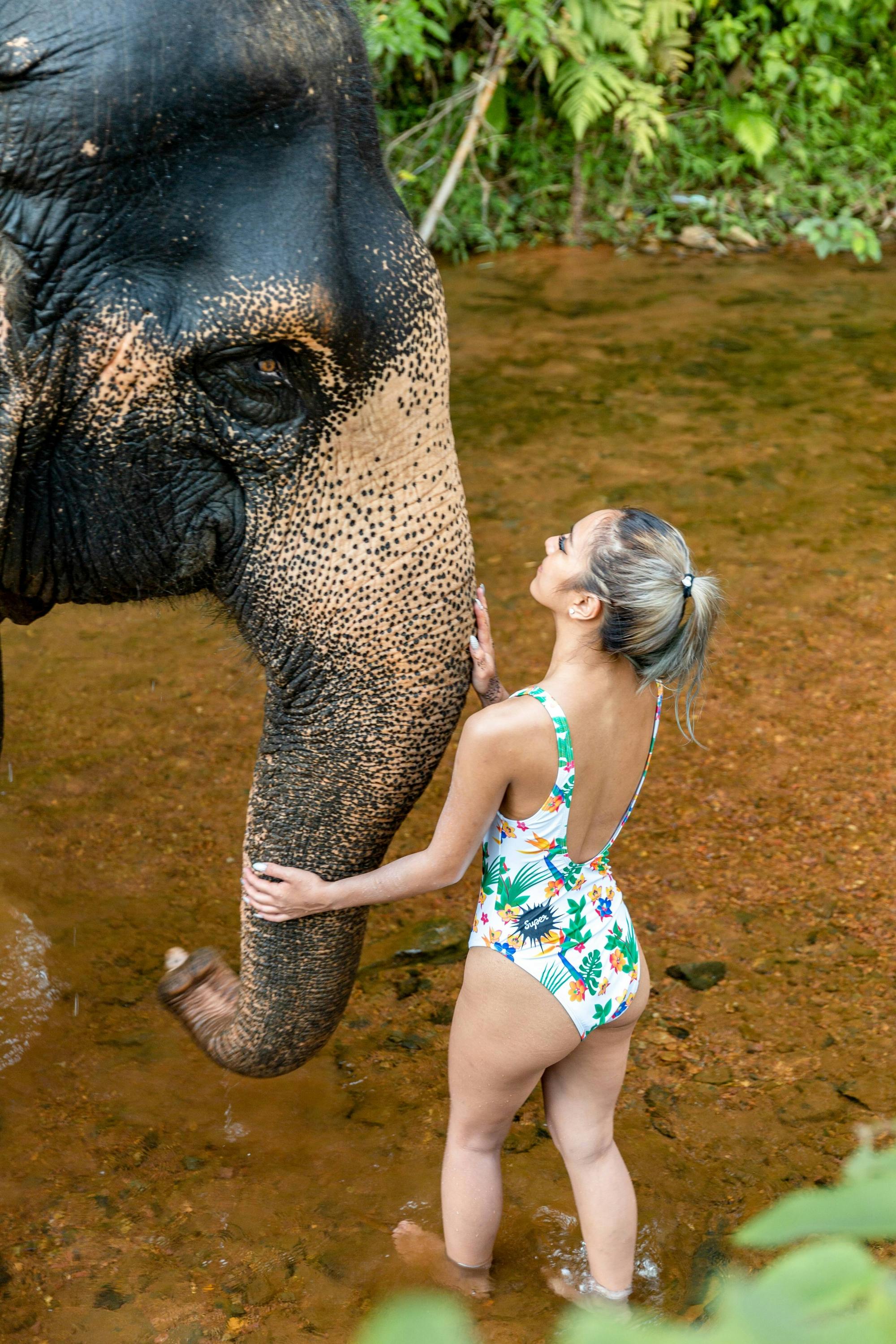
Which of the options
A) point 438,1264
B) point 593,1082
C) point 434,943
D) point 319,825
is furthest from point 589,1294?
point 434,943

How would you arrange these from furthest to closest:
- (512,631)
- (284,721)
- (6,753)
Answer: (512,631) → (6,753) → (284,721)

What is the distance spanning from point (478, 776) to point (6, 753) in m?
2.42

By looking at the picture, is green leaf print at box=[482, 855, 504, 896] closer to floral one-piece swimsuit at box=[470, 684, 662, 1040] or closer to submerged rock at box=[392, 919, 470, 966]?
floral one-piece swimsuit at box=[470, 684, 662, 1040]

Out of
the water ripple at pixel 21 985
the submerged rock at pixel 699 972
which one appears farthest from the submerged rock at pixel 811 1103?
the water ripple at pixel 21 985

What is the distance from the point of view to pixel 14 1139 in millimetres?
2568

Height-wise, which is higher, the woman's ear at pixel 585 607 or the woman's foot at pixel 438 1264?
the woman's ear at pixel 585 607

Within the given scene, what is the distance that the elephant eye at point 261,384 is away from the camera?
182 cm

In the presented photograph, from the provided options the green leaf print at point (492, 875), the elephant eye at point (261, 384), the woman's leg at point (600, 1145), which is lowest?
the woman's leg at point (600, 1145)

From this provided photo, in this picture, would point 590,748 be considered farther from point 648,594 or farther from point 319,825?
point 319,825

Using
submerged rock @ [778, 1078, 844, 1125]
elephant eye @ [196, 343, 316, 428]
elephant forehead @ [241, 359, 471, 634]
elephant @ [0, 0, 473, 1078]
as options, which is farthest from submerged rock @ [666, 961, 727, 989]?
elephant eye @ [196, 343, 316, 428]

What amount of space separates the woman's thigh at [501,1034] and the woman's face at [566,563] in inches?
21.3

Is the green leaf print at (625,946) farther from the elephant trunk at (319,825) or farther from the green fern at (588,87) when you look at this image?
the green fern at (588,87)

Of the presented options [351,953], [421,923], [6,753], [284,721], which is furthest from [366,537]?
[6,753]

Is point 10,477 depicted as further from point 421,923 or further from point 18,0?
point 421,923
